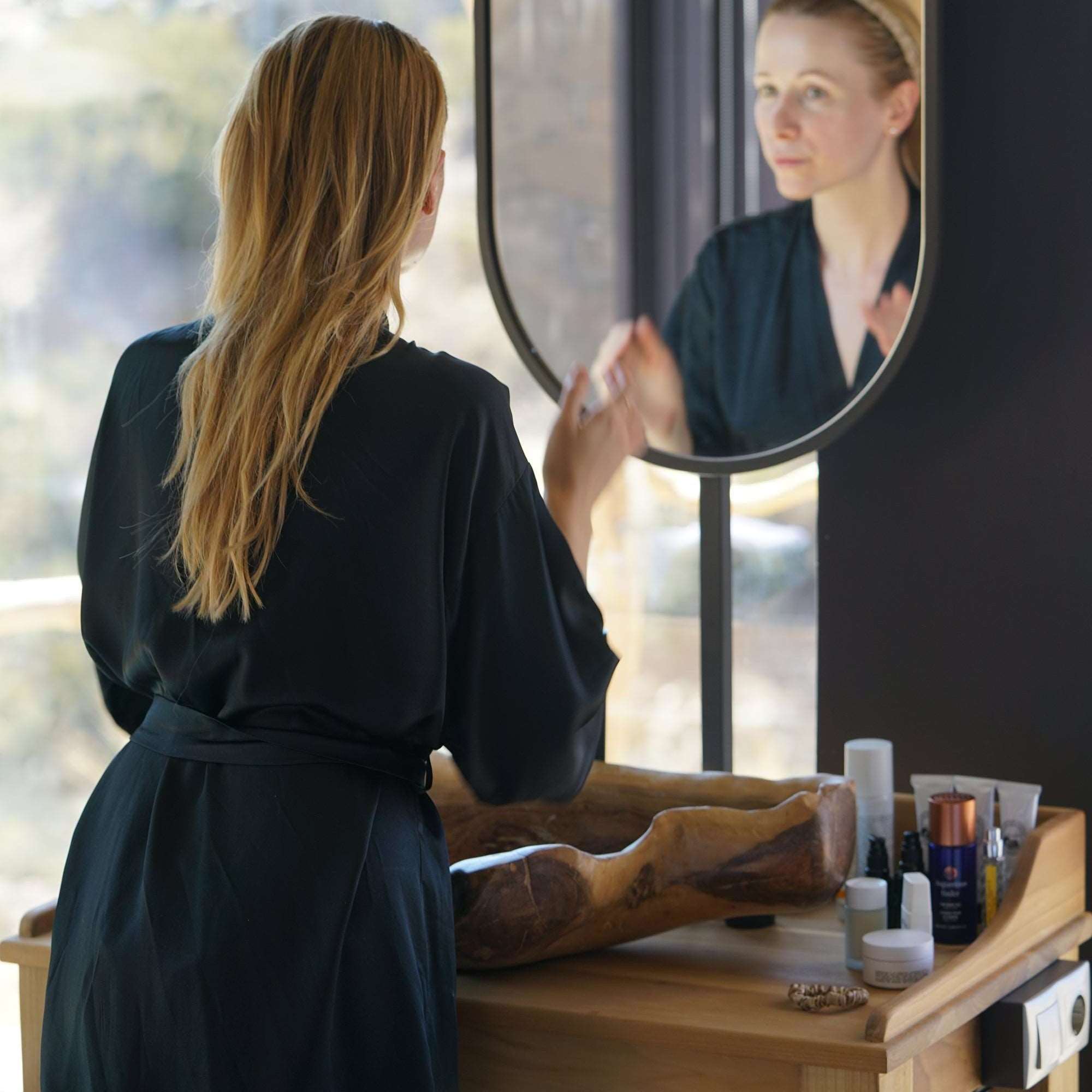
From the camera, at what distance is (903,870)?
1.38 metres

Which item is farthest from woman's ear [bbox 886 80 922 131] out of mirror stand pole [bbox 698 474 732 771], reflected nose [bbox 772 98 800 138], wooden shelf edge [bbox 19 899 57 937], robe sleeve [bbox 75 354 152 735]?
wooden shelf edge [bbox 19 899 57 937]

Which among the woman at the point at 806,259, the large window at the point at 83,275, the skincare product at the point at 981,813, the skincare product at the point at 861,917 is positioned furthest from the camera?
the large window at the point at 83,275

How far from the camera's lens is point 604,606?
2.19 m

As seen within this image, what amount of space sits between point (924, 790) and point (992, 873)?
0.12 meters

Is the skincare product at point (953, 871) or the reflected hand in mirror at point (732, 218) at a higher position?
the reflected hand in mirror at point (732, 218)

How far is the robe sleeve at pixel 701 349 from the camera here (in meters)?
1.62

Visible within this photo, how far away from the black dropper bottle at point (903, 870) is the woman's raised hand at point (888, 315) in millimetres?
465

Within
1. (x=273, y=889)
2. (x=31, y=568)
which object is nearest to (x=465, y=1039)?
(x=273, y=889)

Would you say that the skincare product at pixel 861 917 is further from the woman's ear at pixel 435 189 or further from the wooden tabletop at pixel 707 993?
the woman's ear at pixel 435 189

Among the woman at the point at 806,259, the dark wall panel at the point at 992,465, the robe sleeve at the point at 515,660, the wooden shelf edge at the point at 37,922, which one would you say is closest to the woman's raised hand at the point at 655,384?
the woman at the point at 806,259

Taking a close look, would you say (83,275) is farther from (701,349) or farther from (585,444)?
(585,444)

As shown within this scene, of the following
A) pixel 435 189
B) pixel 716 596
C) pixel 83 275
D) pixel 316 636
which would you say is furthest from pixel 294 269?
pixel 83 275

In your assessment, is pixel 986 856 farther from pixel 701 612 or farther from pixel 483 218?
pixel 483 218

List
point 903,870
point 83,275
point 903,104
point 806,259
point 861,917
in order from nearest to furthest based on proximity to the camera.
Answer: point 861,917 → point 903,870 → point 903,104 → point 806,259 → point 83,275
